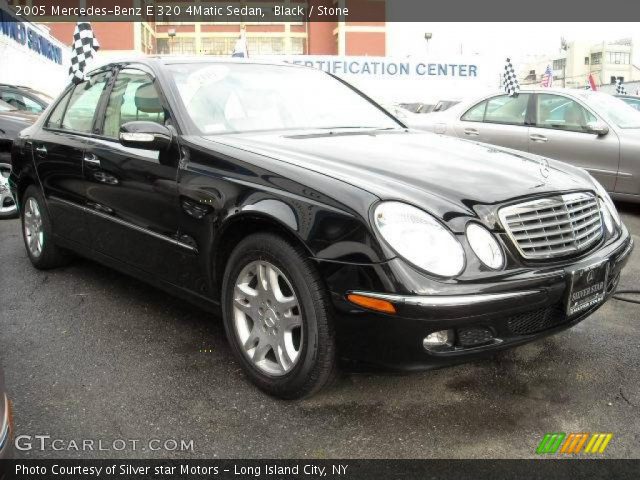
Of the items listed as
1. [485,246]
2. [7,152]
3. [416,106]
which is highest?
[416,106]

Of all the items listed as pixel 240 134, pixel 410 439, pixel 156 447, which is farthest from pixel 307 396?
pixel 240 134

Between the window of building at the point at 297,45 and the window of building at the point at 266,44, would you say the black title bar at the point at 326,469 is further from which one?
the window of building at the point at 297,45

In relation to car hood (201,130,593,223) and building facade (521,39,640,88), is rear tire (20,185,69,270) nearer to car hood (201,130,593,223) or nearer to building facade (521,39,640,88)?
car hood (201,130,593,223)

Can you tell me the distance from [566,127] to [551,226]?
16.6ft

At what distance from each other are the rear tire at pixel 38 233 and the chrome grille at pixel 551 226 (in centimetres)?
319

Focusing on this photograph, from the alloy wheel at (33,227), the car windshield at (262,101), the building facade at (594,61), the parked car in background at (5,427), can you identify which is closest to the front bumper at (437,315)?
the parked car in background at (5,427)

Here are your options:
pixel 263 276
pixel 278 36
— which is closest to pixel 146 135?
pixel 263 276

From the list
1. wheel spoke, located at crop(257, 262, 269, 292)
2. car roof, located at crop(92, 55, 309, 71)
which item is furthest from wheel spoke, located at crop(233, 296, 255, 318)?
car roof, located at crop(92, 55, 309, 71)

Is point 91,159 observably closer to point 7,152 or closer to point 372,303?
point 372,303

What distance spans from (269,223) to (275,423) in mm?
809

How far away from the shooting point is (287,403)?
2654mm

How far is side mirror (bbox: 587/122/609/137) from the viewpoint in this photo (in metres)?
6.68

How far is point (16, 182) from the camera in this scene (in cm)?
470
